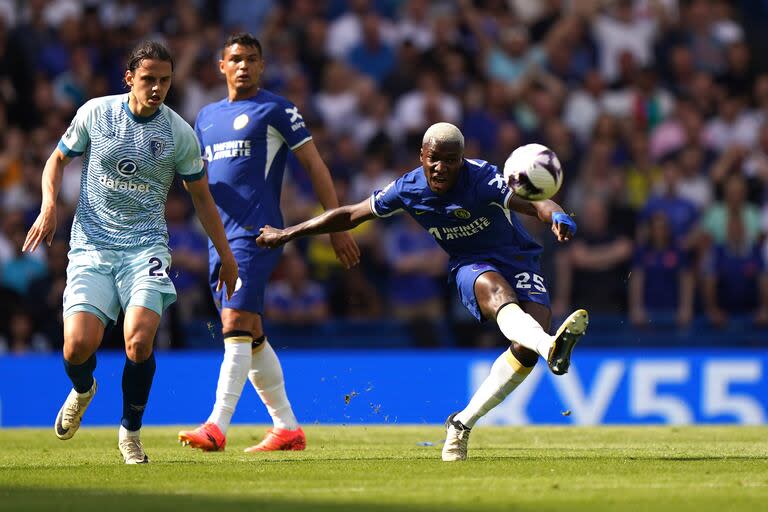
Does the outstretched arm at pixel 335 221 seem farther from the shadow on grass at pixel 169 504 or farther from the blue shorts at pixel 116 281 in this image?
the shadow on grass at pixel 169 504

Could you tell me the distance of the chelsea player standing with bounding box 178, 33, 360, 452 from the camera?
10219 mm

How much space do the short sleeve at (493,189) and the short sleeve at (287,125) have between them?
1.94 m

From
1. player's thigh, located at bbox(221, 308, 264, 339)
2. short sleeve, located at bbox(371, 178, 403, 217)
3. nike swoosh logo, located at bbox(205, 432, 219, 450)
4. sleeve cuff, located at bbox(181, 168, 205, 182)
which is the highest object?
sleeve cuff, located at bbox(181, 168, 205, 182)

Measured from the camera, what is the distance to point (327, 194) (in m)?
10.4

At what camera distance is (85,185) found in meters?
9.12

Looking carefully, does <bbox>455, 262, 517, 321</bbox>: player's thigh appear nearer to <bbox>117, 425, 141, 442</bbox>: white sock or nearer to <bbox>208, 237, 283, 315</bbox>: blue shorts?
<bbox>208, 237, 283, 315</bbox>: blue shorts

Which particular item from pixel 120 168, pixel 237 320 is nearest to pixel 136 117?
pixel 120 168

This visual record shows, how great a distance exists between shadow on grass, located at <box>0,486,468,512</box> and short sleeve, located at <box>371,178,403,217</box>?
2.62m

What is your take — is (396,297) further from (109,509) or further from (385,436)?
(109,509)

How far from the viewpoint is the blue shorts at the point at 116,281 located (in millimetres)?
8852

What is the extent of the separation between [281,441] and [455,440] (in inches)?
71.6

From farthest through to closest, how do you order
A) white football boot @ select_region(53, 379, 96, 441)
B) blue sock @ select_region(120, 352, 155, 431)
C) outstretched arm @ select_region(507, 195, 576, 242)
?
white football boot @ select_region(53, 379, 96, 441) → blue sock @ select_region(120, 352, 155, 431) → outstretched arm @ select_region(507, 195, 576, 242)

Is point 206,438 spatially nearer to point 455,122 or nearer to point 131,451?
point 131,451

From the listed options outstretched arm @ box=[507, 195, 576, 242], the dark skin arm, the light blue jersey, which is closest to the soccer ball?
outstretched arm @ box=[507, 195, 576, 242]
